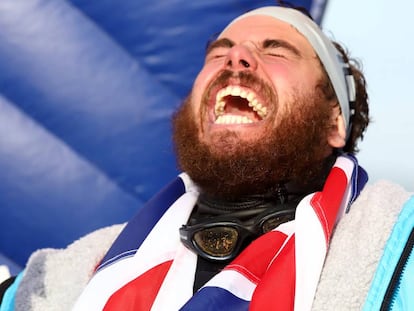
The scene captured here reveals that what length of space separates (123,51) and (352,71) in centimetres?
61

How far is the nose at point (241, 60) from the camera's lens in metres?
1.23

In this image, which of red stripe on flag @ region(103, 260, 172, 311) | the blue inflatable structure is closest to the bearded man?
red stripe on flag @ region(103, 260, 172, 311)

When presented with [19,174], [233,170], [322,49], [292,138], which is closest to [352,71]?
[322,49]

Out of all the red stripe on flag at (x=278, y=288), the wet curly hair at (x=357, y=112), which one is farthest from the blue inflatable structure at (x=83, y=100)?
the red stripe on flag at (x=278, y=288)

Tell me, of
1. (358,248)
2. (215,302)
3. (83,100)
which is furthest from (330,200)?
(83,100)

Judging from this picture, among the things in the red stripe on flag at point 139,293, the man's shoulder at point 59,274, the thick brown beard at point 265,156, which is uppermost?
the thick brown beard at point 265,156

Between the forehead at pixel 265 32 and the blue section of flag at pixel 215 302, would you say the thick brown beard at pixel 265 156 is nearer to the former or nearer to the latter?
the forehead at pixel 265 32

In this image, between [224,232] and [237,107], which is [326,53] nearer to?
[237,107]

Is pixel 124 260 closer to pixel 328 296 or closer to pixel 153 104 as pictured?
pixel 328 296

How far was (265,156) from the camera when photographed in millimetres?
1183

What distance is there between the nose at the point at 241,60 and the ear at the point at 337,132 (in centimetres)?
22

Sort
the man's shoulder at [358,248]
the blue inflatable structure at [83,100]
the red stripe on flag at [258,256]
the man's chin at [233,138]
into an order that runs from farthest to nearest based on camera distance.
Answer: the blue inflatable structure at [83,100], the man's chin at [233,138], the red stripe on flag at [258,256], the man's shoulder at [358,248]

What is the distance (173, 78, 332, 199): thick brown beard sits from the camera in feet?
3.86

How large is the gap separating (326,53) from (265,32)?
138mm
